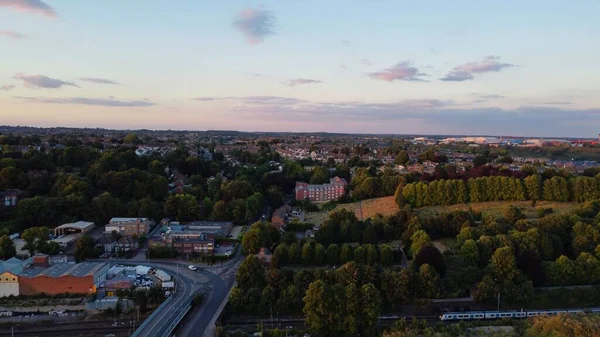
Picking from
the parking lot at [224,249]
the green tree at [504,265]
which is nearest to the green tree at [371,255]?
the green tree at [504,265]

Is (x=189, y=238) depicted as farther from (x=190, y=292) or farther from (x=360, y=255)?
(x=360, y=255)

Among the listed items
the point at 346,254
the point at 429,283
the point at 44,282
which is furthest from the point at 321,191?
the point at 44,282

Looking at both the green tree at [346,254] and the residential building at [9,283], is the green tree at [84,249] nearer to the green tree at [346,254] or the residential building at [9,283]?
the residential building at [9,283]

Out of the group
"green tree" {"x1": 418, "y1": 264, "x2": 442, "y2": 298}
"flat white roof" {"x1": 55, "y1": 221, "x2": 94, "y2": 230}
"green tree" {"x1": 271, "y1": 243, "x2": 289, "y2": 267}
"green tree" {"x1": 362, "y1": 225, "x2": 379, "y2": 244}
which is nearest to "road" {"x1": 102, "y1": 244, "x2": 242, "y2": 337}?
"green tree" {"x1": 271, "y1": 243, "x2": 289, "y2": 267}

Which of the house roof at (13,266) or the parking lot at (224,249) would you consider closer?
the house roof at (13,266)

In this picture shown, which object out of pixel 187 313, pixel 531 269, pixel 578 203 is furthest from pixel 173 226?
pixel 578 203
